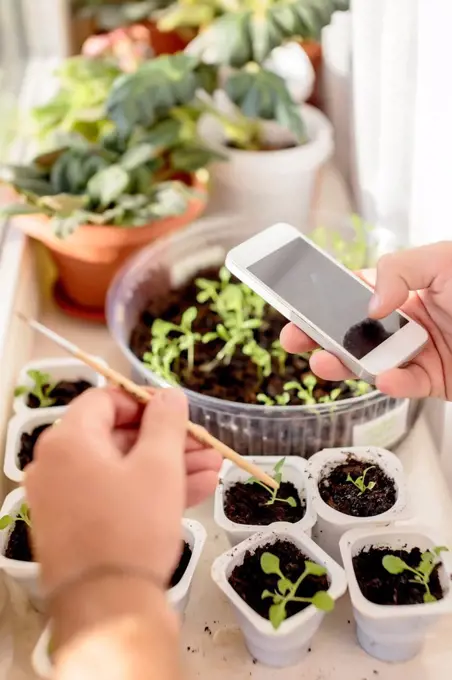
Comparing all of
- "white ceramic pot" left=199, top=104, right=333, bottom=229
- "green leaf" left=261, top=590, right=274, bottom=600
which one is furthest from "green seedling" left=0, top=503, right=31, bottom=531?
"white ceramic pot" left=199, top=104, right=333, bottom=229

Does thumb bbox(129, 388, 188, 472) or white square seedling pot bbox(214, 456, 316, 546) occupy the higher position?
thumb bbox(129, 388, 188, 472)

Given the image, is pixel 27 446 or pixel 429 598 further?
pixel 27 446

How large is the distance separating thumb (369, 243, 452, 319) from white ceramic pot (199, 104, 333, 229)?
1.43ft

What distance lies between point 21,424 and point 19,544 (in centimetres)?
15

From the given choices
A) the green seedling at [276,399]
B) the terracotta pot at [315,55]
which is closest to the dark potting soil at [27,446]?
the green seedling at [276,399]

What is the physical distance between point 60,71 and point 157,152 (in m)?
0.20

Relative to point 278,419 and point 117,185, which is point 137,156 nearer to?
point 117,185

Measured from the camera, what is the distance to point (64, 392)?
2.85 feet

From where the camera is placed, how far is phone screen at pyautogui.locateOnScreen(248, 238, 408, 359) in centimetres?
71

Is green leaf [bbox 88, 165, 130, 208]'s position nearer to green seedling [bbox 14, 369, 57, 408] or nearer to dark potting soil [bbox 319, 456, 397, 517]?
green seedling [bbox 14, 369, 57, 408]

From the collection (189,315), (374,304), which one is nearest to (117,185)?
(189,315)

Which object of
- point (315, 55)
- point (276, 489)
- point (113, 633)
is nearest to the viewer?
point (113, 633)

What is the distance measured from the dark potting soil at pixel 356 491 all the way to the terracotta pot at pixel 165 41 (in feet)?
3.02

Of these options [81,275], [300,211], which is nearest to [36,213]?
[81,275]
